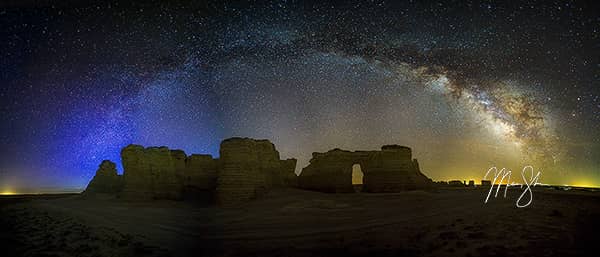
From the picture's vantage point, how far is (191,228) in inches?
749

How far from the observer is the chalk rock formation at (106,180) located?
47.5 metres

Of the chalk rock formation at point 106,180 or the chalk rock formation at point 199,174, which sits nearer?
the chalk rock formation at point 199,174

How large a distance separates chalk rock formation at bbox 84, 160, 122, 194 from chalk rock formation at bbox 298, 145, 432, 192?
29.0 meters

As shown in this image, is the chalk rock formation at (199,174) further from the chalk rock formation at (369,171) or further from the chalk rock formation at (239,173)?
the chalk rock formation at (369,171)

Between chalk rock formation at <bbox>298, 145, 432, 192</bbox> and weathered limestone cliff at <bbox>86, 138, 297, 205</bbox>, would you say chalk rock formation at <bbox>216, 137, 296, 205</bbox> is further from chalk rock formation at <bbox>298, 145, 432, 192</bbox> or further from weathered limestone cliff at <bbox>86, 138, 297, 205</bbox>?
chalk rock formation at <bbox>298, 145, 432, 192</bbox>

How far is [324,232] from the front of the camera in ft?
52.5

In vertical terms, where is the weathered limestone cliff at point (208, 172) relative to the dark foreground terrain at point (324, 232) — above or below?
above

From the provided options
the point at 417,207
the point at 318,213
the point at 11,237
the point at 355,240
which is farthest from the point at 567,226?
the point at 11,237

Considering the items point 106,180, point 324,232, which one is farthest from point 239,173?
point 106,180

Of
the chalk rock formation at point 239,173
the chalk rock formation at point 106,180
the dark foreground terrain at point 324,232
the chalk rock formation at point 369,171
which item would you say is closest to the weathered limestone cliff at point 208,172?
the chalk rock formation at point 239,173

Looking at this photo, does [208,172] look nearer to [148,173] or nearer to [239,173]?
[148,173]

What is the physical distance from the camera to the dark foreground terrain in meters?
11.2

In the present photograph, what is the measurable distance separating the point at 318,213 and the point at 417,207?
234 inches

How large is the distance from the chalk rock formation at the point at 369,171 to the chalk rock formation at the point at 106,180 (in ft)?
95.1
